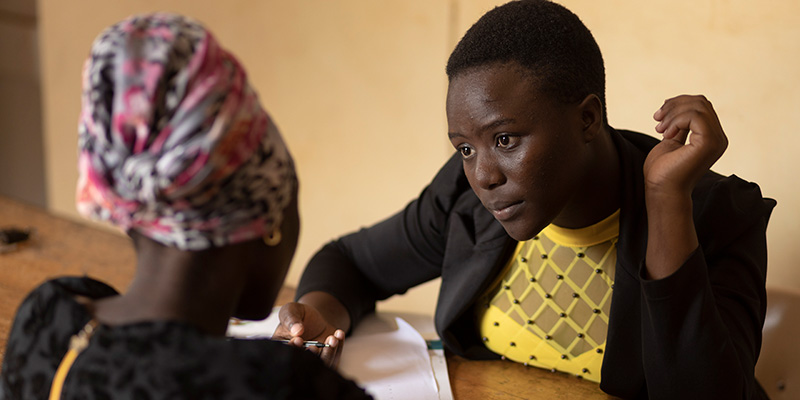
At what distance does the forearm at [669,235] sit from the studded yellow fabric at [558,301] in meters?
0.20

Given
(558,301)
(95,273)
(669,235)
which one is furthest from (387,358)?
(95,273)

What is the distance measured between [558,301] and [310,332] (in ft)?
1.83

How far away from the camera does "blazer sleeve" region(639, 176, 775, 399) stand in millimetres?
1299

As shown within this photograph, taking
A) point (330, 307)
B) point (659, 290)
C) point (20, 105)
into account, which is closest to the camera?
point (659, 290)

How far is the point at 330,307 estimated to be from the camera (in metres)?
1.76

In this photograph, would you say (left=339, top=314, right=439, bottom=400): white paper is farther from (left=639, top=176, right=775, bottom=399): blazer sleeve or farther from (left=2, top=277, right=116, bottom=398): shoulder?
(left=2, top=277, right=116, bottom=398): shoulder

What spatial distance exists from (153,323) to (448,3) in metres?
2.37

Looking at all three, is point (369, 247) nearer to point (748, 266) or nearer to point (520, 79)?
point (520, 79)

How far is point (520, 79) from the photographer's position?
137cm

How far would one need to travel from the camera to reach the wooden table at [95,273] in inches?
58.4

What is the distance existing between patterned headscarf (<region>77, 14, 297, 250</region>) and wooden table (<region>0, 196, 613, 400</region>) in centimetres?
72

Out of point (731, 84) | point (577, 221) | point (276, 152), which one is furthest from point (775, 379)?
point (276, 152)

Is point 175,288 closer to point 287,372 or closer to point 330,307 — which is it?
point 287,372

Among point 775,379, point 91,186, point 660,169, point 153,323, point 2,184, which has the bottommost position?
point 2,184
